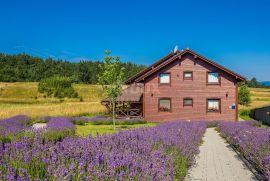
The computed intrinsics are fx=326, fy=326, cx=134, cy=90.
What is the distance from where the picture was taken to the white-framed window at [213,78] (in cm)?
3159

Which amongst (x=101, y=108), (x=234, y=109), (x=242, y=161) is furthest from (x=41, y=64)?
(x=242, y=161)

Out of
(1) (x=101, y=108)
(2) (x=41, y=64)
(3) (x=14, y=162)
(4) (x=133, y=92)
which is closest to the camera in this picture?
(3) (x=14, y=162)

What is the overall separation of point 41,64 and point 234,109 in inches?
3949

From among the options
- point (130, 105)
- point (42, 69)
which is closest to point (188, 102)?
point (130, 105)

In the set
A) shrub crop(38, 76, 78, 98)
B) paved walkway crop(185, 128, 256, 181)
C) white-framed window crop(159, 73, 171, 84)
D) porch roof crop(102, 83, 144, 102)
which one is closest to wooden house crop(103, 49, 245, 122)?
white-framed window crop(159, 73, 171, 84)

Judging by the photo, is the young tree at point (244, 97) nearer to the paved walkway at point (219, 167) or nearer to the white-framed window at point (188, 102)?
the white-framed window at point (188, 102)

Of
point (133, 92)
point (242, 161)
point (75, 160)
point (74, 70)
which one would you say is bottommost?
point (242, 161)

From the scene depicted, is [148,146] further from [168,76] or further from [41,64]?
[41,64]

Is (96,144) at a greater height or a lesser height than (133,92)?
lesser

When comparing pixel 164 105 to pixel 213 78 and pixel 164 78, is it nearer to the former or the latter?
pixel 164 78

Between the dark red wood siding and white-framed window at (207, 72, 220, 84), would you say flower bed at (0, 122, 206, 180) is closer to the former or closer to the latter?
the dark red wood siding

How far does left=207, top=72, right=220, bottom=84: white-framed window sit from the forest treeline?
71.9m

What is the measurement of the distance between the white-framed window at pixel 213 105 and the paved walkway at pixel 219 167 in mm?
17900

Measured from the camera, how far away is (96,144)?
6691 mm
